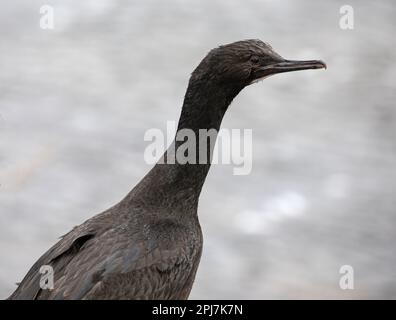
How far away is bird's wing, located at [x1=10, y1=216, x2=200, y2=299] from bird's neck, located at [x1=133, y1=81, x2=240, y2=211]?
22 cm

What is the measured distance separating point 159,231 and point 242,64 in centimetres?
81

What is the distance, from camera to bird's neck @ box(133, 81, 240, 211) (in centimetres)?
454

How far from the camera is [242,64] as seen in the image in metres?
4.58

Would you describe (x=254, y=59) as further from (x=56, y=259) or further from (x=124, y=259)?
(x=56, y=259)

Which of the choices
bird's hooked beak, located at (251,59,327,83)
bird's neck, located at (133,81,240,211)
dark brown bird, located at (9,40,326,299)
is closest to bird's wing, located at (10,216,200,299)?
dark brown bird, located at (9,40,326,299)

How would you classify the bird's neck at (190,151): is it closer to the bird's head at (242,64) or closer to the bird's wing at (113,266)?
the bird's head at (242,64)

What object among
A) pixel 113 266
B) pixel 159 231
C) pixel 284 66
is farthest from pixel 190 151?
pixel 113 266

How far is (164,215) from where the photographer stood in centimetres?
448
